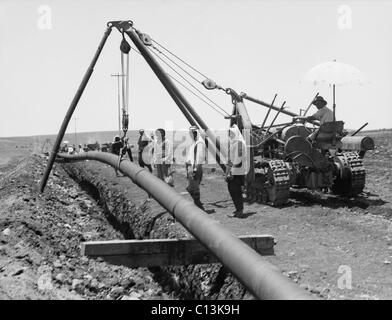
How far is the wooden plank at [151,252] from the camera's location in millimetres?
6578

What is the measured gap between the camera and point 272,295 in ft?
11.7

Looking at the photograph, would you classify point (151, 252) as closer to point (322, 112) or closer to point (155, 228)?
point (155, 228)

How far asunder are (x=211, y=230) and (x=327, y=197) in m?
6.62

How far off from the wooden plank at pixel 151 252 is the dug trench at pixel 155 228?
0.32m

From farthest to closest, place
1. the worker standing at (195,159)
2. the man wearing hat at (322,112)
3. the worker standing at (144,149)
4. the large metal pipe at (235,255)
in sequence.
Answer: the worker standing at (144,149) < the man wearing hat at (322,112) < the worker standing at (195,159) < the large metal pipe at (235,255)

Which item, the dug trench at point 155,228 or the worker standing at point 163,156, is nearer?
the dug trench at point 155,228

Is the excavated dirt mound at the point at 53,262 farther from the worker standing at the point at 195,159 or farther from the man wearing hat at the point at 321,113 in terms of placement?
the man wearing hat at the point at 321,113

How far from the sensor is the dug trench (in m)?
6.27

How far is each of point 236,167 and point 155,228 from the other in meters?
2.09

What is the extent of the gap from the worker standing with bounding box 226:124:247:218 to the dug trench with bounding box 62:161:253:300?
134cm

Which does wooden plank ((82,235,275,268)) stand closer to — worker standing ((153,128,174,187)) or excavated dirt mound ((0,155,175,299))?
excavated dirt mound ((0,155,175,299))

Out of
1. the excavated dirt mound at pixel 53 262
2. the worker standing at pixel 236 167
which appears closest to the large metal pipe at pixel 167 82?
the worker standing at pixel 236 167

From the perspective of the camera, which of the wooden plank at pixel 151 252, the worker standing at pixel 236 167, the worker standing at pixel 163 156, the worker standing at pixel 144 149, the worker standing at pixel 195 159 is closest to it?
the wooden plank at pixel 151 252

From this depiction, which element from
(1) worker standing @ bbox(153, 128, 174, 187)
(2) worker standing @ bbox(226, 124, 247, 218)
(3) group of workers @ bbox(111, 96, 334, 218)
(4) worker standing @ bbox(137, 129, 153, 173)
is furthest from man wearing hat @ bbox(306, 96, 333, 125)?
(4) worker standing @ bbox(137, 129, 153, 173)
